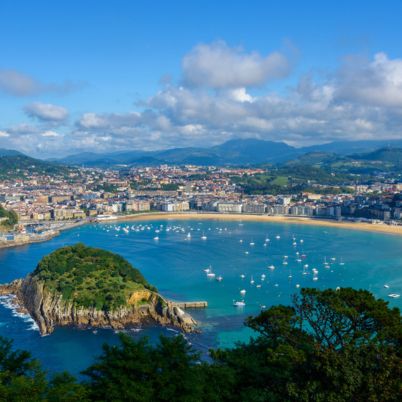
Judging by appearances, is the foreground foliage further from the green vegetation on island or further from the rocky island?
the green vegetation on island

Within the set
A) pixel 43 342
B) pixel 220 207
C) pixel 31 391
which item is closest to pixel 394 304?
pixel 43 342

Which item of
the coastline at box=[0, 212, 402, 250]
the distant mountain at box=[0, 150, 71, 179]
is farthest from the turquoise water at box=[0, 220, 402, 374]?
the distant mountain at box=[0, 150, 71, 179]

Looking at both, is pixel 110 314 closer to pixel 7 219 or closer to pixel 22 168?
pixel 7 219

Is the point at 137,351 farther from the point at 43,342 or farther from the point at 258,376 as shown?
the point at 43,342

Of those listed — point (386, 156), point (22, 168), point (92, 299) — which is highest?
point (386, 156)

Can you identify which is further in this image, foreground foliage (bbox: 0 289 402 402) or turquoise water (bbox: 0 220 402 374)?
turquoise water (bbox: 0 220 402 374)

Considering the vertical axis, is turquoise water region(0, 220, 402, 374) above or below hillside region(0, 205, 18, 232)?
below

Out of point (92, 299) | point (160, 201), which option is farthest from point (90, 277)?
point (160, 201)
